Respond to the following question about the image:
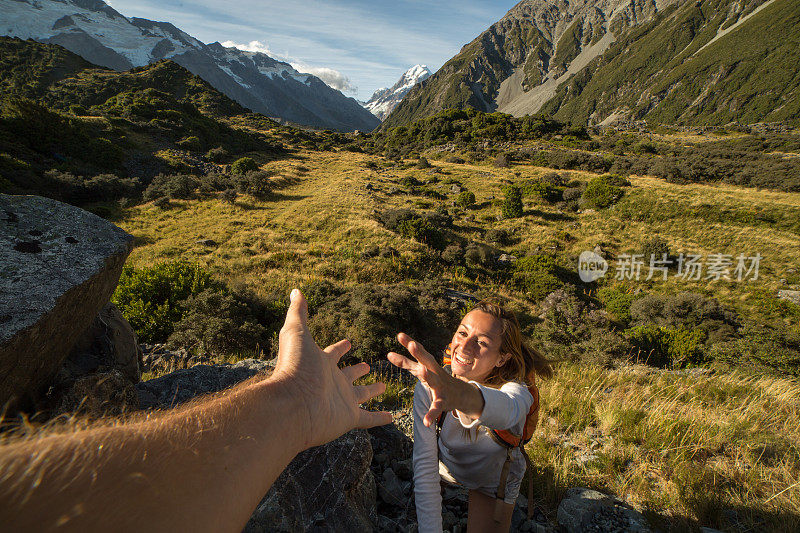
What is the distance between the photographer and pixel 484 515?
90.8 inches

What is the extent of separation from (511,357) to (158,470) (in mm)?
2213

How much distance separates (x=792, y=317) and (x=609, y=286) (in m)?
6.09

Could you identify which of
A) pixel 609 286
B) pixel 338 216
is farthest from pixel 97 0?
pixel 609 286

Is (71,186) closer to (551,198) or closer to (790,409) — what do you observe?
(790,409)

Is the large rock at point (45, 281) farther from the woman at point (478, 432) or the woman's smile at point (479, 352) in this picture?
the woman's smile at point (479, 352)

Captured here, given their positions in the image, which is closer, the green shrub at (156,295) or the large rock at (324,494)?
the large rock at (324,494)

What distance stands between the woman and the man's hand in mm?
427

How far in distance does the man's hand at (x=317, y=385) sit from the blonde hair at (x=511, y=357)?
0.97 meters

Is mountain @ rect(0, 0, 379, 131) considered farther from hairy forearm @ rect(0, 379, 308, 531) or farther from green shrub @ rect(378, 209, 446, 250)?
hairy forearm @ rect(0, 379, 308, 531)

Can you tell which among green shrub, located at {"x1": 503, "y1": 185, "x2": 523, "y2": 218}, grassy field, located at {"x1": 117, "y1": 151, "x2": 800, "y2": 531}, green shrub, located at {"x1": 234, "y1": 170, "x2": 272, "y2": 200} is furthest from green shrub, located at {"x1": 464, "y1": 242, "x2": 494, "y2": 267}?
green shrub, located at {"x1": 234, "y1": 170, "x2": 272, "y2": 200}

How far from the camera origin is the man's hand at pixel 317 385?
4.99ft

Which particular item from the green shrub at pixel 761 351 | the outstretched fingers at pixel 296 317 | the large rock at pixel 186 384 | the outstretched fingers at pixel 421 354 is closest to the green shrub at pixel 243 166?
the large rock at pixel 186 384
